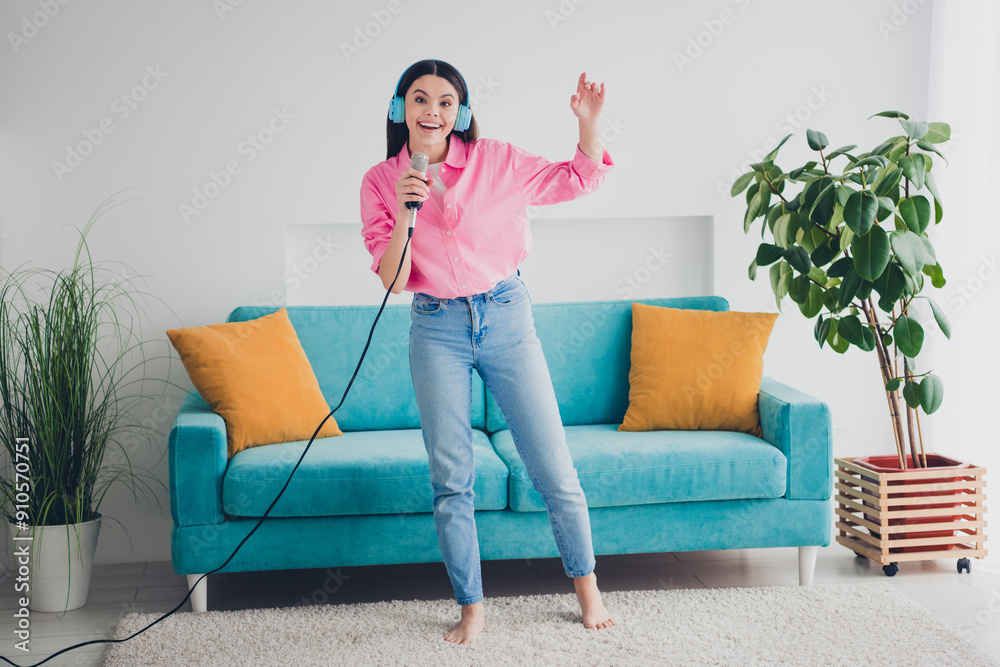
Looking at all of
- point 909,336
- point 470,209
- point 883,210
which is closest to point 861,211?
point 883,210

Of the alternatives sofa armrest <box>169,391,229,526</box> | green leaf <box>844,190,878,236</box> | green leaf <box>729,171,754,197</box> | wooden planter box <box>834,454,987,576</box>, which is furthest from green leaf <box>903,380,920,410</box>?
sofa armrest <box>169,391,229,526</box>

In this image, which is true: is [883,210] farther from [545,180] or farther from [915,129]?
[545,180]

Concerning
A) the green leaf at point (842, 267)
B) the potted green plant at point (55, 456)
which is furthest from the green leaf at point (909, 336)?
the potted green plant at point (55, 456)

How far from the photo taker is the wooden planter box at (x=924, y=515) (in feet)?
8.90

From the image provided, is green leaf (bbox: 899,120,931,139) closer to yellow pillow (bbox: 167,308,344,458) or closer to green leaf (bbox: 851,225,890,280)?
green leaf (bbox: 851,225,890,280)

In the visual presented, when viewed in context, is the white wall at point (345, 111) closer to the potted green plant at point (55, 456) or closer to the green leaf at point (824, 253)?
the potted green plant at point (55, 456)

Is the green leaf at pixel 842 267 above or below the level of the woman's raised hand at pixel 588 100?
below

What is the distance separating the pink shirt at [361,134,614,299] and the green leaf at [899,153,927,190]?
1051 mm

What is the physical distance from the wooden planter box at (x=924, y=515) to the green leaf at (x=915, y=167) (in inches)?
36.1

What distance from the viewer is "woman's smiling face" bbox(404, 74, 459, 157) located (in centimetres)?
199

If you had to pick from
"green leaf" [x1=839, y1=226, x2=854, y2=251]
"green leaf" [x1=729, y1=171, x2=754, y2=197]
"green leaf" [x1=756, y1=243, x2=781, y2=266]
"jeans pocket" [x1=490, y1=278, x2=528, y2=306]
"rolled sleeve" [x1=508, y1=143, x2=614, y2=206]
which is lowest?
Result: "jeans pocket" [x1=490, y1=278, x2=528, y2=306]

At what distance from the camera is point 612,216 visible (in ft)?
10.8

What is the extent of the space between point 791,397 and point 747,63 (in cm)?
141

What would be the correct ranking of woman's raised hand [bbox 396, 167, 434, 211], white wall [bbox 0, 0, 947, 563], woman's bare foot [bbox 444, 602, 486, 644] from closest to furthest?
woman's raised hand [bbox 396, 167, 434, 211], woman's bare foot [bbox 444, 602, 486, 644], white wall [bbox 0, 0, 947, 563]
